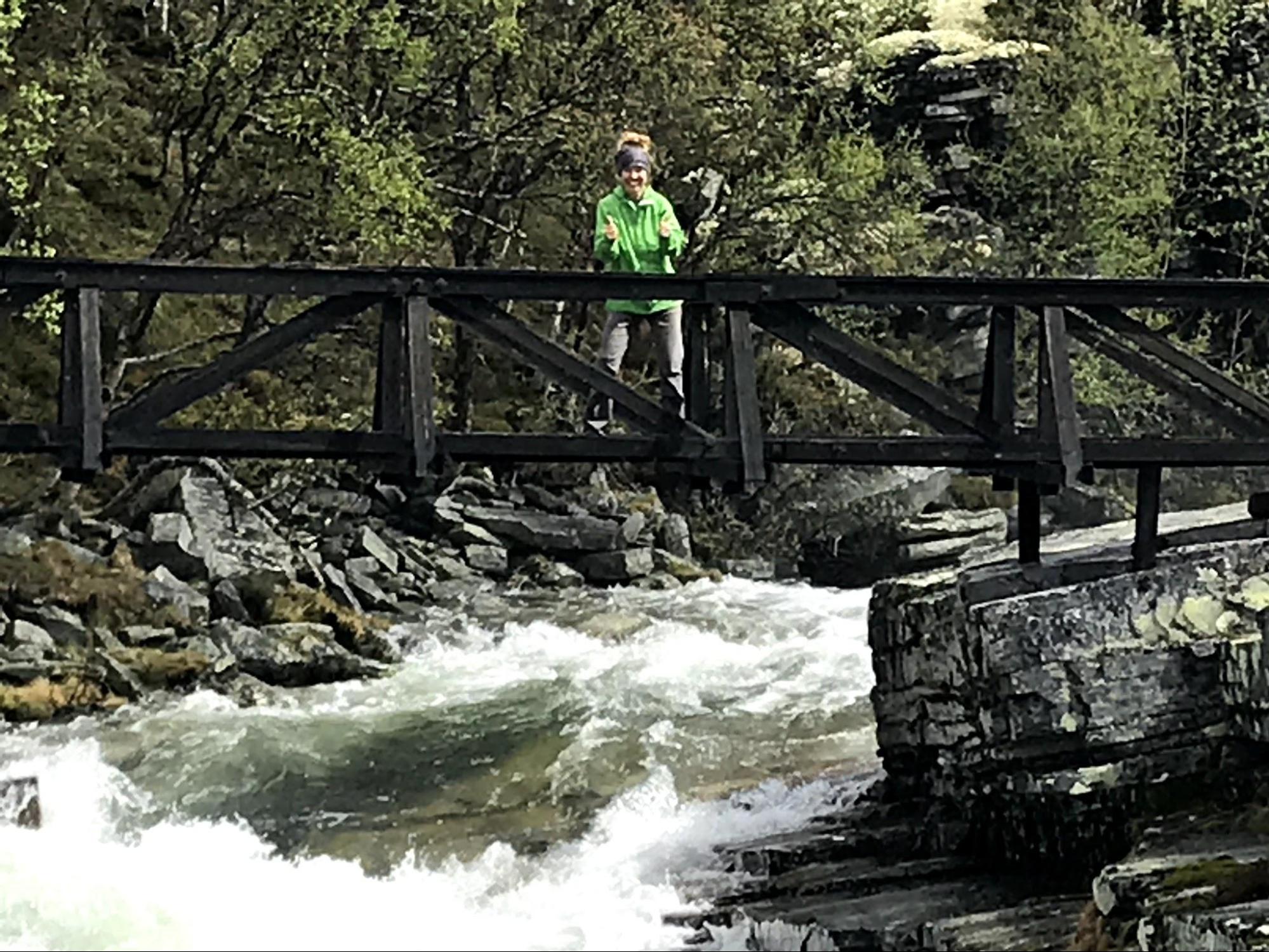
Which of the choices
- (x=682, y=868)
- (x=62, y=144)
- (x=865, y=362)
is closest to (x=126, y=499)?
(x=62, y=144)

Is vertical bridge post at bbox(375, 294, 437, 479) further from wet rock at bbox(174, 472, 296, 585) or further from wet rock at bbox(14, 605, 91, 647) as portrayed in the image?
wet rock at bbox(174, 472, 296, 585)

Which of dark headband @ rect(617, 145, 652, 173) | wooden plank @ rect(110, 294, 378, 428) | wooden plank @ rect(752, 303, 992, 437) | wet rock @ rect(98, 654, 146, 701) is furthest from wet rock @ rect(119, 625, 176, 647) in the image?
wooden plank @ rect(752, 303, 992, 437)

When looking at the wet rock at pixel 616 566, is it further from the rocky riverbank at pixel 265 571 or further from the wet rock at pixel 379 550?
the wet rock at pixel 379 550

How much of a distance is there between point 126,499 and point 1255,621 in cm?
1660

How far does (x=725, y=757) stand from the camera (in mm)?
14852

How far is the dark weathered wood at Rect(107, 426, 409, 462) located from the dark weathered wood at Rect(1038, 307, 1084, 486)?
14.3 ft

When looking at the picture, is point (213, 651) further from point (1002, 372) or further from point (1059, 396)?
point (1059, 396)

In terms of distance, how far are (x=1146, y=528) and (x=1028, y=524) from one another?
97 centimetres

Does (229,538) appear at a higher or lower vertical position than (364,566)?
higher

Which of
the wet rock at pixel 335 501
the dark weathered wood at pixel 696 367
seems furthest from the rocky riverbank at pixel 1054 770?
the wet rock at pixel 335 501

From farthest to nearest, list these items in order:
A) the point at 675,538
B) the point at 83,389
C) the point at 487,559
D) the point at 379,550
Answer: the point at 675,538 → the point at 487,559 → the point at 379,550 → the point at 83,389

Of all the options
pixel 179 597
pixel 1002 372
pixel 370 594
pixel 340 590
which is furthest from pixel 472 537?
pixel 1002 372

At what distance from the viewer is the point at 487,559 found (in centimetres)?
2453

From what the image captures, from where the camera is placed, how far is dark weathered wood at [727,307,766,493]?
1034cm
